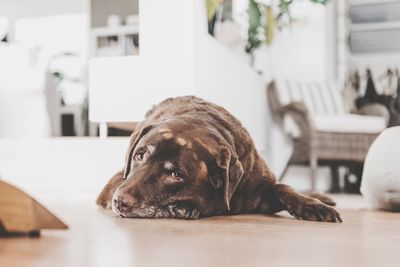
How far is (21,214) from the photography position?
955 mm

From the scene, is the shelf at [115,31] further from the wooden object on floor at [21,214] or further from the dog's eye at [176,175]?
the wooden object on floor at [21,214]

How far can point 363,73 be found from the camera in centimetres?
634

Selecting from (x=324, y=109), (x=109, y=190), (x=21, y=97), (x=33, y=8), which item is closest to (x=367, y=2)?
(x=324, y=109)

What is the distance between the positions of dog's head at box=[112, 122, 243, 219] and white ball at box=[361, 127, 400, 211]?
69 cm

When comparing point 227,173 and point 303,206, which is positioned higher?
point 227,173

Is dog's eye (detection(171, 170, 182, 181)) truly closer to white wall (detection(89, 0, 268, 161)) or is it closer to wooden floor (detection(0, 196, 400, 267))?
wooden floor (detection(0, 196, 400, 267))

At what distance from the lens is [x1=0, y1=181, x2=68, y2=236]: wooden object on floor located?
92cm

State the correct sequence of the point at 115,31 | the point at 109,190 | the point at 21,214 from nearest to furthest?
the point at 21,214 < the point at 109,190 < the point at 115,31

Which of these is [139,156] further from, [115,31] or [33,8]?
[33,8]

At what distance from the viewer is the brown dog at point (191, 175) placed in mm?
1460

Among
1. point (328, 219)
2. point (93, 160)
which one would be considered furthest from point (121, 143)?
point (328, 219)

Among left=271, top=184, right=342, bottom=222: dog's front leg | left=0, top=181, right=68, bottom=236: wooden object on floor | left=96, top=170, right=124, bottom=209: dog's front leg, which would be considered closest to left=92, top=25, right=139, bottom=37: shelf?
left=96, top=170, right=124, bottom=209: dog's front leg

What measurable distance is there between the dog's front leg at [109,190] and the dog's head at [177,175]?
0.31 metres

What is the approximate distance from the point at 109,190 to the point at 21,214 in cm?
92
